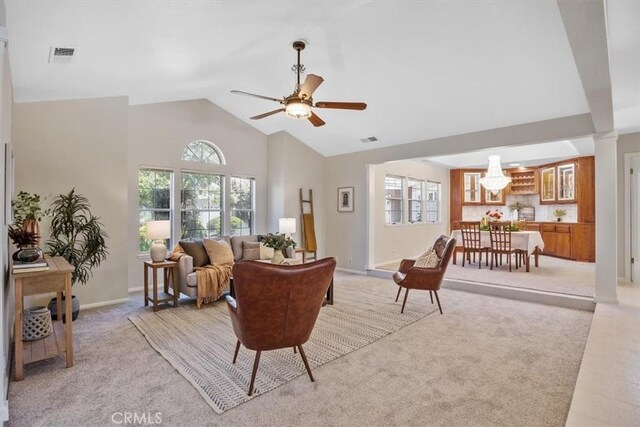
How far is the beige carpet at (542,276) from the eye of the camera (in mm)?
5211

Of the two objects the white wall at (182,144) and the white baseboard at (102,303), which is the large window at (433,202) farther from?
the white baseboard at (102,303)

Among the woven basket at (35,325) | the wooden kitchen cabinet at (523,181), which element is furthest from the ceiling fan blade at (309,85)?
the wooden kitchen cabinet at (523,181)

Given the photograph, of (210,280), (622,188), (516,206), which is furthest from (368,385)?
(516,206)

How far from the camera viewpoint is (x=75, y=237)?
409 centimetres

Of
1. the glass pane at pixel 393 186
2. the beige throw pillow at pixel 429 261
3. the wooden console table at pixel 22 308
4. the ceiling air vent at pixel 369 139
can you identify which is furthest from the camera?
the glass pane at pixel 393 186

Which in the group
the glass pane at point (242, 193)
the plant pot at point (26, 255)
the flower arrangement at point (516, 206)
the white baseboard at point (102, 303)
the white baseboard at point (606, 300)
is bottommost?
the white baseboard at point (102, 303)

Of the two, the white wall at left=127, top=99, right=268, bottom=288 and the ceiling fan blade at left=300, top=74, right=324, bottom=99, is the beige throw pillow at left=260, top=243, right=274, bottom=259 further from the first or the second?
the ceiling fan blade at left=300, top=74, right=324, bottom=99

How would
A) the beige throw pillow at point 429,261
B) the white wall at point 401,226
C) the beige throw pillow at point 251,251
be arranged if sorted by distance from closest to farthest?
the beige throw pillow at point 429,261, the beige throw pillow at point 251,251, the white wall at point 401,226

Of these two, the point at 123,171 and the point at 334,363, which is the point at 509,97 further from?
the point at 123,171

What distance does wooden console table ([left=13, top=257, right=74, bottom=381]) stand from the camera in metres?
2.47

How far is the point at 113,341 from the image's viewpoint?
327 cm

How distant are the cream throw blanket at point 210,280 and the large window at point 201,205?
1336 mm

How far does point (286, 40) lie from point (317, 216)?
414 centimetres

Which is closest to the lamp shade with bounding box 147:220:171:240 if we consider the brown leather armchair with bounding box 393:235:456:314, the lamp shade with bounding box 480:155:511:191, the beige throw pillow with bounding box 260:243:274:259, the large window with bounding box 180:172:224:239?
the large window with bounding box 180:172:224:239
